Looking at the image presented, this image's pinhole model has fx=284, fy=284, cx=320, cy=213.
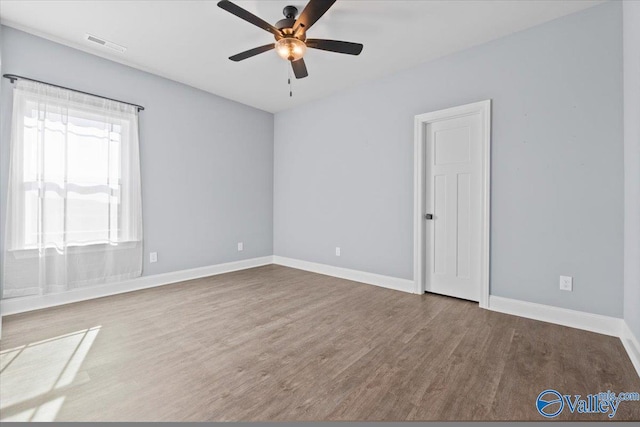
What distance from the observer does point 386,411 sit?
4.90 feet

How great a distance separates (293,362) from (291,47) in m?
2.57

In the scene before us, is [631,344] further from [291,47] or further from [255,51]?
[255,51]

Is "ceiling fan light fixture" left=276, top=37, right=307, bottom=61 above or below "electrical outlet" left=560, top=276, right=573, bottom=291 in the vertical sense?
above

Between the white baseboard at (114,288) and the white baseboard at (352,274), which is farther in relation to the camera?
the white baseboard at (352,274)

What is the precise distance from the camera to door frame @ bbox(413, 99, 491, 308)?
3.01 metres

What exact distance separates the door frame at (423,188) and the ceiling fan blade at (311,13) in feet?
6.04

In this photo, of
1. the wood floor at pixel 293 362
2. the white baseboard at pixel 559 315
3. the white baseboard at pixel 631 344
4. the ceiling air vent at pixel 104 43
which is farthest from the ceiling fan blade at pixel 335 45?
the white baseboard at pixel 631 344

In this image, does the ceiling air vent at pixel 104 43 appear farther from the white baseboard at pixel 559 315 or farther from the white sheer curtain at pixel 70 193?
the white baseboard at pixel 559 315

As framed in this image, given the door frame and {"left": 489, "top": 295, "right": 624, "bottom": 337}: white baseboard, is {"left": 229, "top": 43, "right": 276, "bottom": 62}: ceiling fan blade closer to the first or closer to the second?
the door frame

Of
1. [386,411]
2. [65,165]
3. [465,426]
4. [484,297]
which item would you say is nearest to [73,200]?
[65,165]

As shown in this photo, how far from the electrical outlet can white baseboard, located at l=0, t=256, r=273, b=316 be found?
4196 millimetres

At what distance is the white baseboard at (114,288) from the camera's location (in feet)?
9.35

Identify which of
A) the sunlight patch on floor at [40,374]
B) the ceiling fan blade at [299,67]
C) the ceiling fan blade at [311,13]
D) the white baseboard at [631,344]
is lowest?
the sunlight patch on floor at [40,374]

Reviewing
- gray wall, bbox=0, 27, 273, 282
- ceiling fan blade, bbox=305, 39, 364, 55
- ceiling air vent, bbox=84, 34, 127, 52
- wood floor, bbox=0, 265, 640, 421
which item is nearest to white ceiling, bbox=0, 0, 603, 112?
ceiling air vent, bbox=84, 34, 127, 52
